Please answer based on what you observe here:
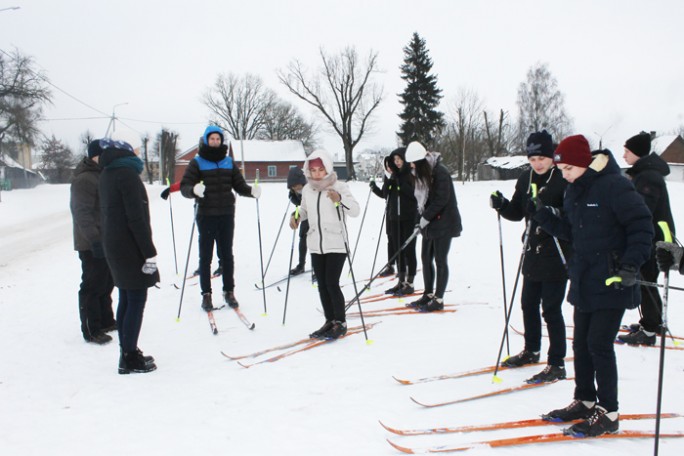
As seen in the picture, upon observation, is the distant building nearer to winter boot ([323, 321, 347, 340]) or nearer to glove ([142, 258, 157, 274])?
winter boot ([323, 321, 347, 340])

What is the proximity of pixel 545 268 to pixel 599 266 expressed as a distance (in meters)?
0.74

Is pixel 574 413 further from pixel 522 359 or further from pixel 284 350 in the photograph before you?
pixel 284 350

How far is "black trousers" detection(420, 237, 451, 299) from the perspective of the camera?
5188mm

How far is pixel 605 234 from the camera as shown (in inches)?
107

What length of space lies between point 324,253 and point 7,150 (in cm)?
3773

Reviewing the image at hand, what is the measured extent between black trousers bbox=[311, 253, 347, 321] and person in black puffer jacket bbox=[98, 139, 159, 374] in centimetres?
151

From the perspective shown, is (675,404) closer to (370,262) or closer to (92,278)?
(92,278)

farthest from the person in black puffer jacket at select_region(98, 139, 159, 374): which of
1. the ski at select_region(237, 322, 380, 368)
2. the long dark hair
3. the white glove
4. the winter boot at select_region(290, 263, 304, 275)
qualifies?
the winter boot at select_region(290, 263, 304, 275)

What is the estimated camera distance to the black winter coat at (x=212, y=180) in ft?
17.7

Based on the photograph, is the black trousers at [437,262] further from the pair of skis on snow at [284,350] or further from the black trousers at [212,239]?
the black trousers at [212,239]

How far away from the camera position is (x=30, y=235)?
13164 millimetres

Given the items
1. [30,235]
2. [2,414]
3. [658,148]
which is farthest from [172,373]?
[658,148]

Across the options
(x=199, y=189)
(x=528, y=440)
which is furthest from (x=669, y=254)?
(x=199, y=189)

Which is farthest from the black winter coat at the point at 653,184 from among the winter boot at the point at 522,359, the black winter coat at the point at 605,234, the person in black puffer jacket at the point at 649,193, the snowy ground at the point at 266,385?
the black winter coat at the point at 605,234
